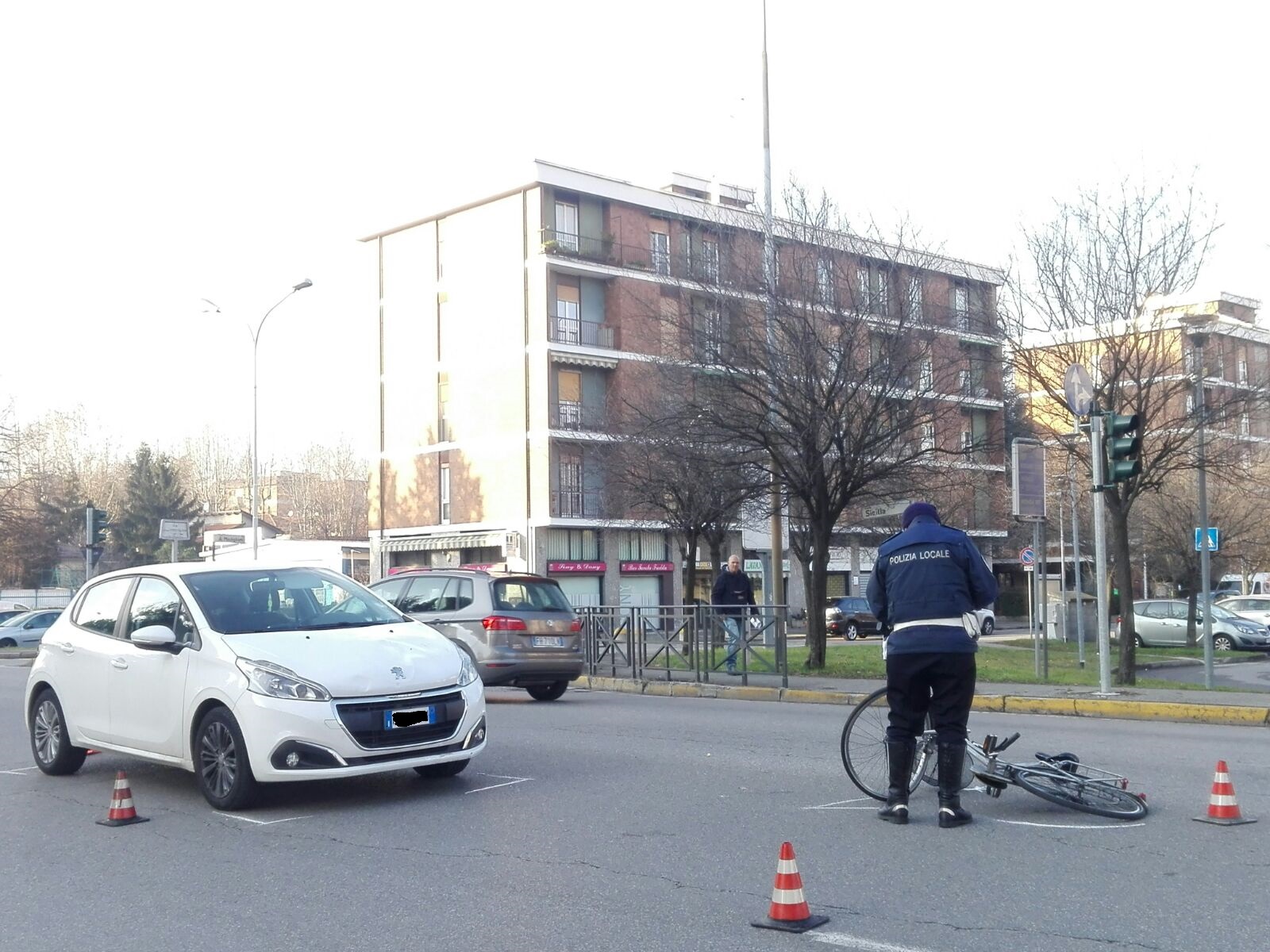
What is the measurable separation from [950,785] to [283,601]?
15.2 feet

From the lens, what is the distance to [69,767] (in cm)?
998

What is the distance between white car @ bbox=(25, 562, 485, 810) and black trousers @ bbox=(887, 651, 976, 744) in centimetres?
292

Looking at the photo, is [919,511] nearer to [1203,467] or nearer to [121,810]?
[121,810]

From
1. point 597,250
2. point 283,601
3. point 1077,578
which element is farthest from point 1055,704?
point 597,250

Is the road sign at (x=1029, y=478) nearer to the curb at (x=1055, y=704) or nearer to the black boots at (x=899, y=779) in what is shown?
the curb at (x=1055, y=704)

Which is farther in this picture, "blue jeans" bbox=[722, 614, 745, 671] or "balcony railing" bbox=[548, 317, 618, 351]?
"balcony railing" bbox=[548, 317, 618, 351]

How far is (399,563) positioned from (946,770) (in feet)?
153

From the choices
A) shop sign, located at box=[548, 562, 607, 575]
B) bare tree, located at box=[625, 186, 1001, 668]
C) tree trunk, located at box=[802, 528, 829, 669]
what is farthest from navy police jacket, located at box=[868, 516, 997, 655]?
shop sign, located at box=[548, 562, 607, 575]

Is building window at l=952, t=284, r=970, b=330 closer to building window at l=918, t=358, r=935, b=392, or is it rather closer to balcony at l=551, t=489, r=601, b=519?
building window at l=918, t=358, r=935, b=392

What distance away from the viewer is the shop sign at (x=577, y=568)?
46.5 m

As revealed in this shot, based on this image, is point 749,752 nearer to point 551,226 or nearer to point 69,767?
point 69,767

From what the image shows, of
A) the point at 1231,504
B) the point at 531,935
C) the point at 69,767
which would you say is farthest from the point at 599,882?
the point at 1231,504

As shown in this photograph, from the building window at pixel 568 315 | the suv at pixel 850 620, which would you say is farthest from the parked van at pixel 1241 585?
the building window at pixel 568 315

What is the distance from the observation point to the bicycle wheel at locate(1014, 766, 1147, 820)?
7.32 m
